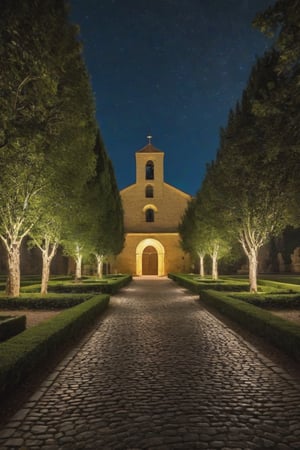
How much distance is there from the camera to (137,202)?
4319 centimetres

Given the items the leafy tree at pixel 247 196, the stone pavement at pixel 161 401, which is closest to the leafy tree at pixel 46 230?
the stone pavement at pixel 161 401

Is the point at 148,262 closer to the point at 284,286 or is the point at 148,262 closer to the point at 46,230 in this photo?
the point at 284,286

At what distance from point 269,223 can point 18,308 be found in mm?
12774

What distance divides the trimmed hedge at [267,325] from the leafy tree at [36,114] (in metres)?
7.23

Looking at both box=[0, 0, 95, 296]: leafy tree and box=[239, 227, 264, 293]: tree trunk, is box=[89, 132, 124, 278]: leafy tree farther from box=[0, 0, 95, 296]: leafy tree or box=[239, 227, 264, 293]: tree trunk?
box=[239, 227, 264, 293]: tree trunk

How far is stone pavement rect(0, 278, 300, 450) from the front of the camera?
3.49 meters

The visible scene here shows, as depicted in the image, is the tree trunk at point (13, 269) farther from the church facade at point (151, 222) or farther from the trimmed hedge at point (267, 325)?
the church facade at point (151, 222)

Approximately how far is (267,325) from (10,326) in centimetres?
634

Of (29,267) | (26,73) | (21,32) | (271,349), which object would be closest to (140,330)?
(271,349)

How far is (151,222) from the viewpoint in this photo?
1694 inches

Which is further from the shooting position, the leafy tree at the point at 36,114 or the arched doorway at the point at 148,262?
the arched doorway at the point at 148,262

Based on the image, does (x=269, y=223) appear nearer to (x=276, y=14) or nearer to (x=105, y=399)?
(x=276, y=14)

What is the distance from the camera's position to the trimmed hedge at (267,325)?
658 cm

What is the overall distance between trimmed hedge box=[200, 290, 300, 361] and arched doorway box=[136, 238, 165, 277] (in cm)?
2924
